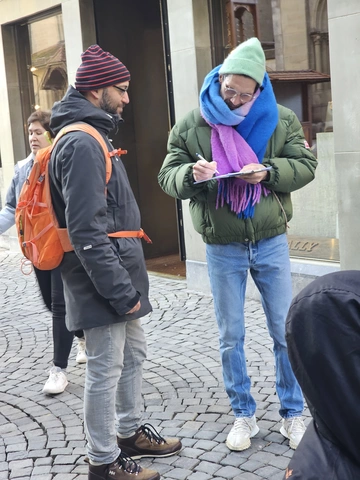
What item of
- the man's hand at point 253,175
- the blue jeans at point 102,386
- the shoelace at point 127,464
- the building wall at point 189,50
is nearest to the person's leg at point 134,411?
the blue jeans at point 102,386

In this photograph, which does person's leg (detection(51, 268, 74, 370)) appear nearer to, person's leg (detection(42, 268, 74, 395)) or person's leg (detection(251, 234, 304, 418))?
person's leg (detection(42, 268, 74, 395))

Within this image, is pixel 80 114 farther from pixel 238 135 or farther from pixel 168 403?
pixel 168 403

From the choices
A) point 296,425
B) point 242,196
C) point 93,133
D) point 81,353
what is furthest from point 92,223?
point 81,353

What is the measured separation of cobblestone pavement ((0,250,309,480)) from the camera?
12.3 feet

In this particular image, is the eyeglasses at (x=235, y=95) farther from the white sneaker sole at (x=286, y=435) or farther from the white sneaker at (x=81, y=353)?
the white sneaker at (x=81, y=353)

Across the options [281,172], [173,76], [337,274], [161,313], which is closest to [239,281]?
[281,172]

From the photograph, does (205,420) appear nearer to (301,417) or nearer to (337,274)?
(301,417)

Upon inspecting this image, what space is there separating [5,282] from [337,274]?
8.11 metres

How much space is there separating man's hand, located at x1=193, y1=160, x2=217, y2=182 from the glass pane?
7.04 m

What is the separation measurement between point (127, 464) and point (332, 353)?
2.33 m

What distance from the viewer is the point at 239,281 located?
12.5 feet

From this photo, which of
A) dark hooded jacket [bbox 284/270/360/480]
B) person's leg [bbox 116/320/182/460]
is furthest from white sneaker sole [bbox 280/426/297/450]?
dark hooded jacket [bbox 284/270/360/480]

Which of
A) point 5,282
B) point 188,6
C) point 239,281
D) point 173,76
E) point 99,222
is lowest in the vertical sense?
point 5,282

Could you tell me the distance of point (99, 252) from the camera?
10.5 feet
